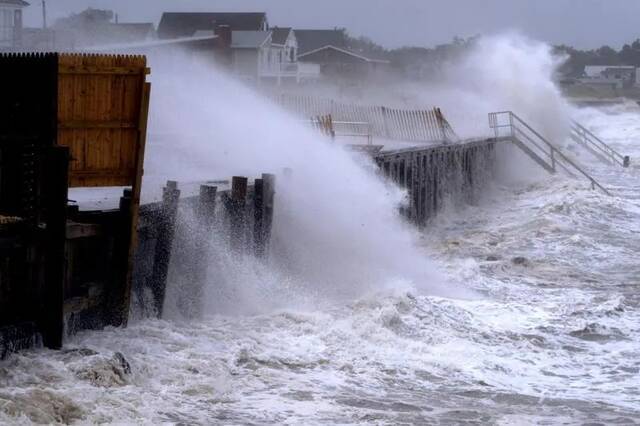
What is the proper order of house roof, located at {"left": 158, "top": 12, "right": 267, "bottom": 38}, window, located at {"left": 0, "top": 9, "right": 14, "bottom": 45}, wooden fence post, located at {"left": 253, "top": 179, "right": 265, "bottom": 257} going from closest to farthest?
wooden fence post, located at {"left": 253, "top": 179, "right": 265, "bottom": 257}
window, located at {"left": 0, "top": 9, "right": 14, "bottom": 45}
house roof, located at {"left": 158, "top": 12, "right": 267, "bottom": 38}

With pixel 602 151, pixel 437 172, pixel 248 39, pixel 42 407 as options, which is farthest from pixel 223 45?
pixel 42 407

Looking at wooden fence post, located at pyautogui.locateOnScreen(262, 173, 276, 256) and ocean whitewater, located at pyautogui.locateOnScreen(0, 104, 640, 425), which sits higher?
wooden fence post, located at pyautogui.locateOnScreen(262, 173, 276, 256)

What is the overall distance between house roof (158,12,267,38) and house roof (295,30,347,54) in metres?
17.2

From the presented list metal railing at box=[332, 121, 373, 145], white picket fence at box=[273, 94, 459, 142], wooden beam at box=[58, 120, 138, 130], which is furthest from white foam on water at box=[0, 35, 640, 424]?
white picket fence at box=[273, 94, 459, 142]

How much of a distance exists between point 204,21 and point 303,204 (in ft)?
157

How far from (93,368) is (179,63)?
109ft

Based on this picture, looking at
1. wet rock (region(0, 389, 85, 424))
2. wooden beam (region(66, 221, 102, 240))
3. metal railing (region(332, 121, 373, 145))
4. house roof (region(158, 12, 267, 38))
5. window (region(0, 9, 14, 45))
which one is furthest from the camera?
house roof (region(158, 12, 267, 38))

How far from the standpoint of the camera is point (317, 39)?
83.3 meters

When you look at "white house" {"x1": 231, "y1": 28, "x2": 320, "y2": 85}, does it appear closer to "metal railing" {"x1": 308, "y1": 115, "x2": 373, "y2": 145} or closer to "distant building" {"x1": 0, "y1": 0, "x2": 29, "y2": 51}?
"distant building" {"x1": 0, "y1": 0, "x2": 29, "y2": 51}

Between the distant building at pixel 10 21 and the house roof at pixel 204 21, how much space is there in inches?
860

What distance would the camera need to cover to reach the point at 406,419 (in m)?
10.3

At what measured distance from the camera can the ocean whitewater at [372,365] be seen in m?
9.83

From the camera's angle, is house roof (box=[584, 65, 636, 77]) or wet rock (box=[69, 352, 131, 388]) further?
house roof (box=[584, 65, 636, 77])

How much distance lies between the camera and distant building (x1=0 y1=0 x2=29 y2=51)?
122ft
